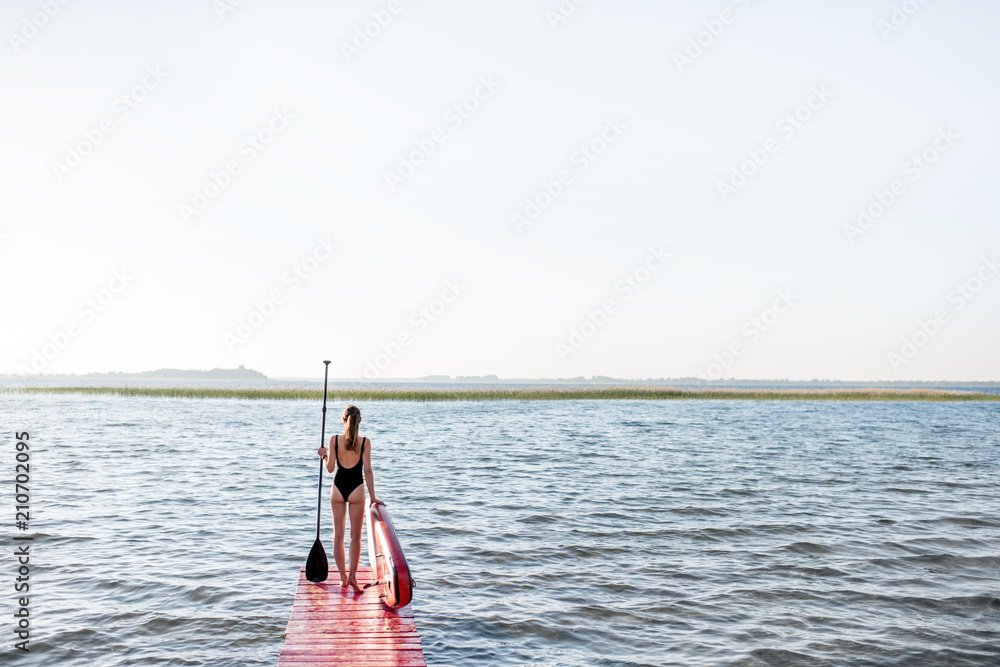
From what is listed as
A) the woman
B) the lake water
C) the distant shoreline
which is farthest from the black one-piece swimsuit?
the distant shoreline

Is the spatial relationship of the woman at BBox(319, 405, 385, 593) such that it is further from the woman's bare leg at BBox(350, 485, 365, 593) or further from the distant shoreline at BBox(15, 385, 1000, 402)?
the distant shoreline at BBox(15, 385, 1000, 402)

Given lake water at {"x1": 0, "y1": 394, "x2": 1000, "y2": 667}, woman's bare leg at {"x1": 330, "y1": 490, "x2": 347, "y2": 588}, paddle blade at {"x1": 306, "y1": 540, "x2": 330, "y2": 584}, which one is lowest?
lake water at {"x1": 0, "y1": 394, "x2": 1000, "y2": 667}

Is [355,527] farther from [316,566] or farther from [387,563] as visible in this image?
[316,566]

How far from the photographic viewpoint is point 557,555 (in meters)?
14.4

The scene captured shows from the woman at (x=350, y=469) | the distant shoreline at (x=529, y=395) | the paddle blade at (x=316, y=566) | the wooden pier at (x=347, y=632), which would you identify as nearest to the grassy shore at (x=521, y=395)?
the distant shoreline at (x=529, y=395)

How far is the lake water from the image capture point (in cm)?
980

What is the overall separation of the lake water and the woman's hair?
3034mm

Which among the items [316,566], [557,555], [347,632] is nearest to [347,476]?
[316,566]

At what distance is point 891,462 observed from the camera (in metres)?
30.9

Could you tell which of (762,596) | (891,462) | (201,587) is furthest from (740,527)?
(891,462)

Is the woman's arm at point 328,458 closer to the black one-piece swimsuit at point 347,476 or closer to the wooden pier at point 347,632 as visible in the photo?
the black one-piece swimsuit at point 347,476

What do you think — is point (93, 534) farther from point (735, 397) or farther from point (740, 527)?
point (735, 397)

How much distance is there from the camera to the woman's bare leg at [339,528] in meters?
9.73

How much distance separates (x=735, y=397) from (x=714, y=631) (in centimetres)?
9560
